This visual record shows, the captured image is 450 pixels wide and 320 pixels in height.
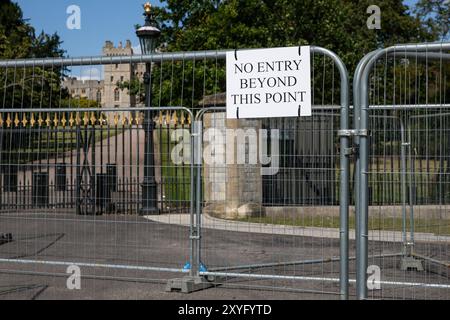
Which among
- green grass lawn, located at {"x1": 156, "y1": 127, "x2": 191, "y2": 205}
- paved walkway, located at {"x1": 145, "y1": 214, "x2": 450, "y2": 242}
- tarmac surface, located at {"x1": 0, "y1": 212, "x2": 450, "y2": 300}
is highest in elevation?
green grass lawn, located at {"x1": 156, "y1": 127, "x2": 191, "y2": 205}

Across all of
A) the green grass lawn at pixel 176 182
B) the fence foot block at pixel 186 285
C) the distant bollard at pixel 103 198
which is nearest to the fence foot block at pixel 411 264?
the fence foot block at pixel 186 285

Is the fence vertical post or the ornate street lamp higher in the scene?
the ornate street lamp

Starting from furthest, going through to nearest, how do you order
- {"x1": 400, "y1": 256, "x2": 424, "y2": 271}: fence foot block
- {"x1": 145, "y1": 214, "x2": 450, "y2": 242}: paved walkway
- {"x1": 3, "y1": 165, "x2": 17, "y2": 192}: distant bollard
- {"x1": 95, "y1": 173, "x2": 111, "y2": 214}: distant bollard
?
{"x1": 95, "y1": 173, "x2": 111, "y2": 214}: distant bollard → {"x1": 3, "y1": 165, "x2": 17, "y2": 192}: distant bollard → {"x1": 400, "y1": 256, "x2": 424, "y2": 271}: fence foot block → {"x1": 145, "y1": 214, "x2": 450, "y2": 242}: paved walkway

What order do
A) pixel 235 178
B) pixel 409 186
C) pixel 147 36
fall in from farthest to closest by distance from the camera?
pixel 147 36 < pixel 235 178 < pixel 409 186

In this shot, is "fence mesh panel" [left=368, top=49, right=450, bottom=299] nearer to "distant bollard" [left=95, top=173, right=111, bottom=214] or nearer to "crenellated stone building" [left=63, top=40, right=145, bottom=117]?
"crenellated stone building" [left=63, top=40, right=145, bottom=117]

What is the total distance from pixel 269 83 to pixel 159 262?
3995mm

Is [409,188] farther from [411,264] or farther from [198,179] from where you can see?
[198,179]

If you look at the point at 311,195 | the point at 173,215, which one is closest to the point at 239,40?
the point at 173,215

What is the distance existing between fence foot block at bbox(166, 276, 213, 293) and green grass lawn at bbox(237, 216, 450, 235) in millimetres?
1347

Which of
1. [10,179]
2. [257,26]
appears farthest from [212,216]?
[257,26]

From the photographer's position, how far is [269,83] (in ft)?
20.2

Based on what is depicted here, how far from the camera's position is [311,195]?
25.3ft

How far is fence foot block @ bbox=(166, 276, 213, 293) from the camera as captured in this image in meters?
7.01

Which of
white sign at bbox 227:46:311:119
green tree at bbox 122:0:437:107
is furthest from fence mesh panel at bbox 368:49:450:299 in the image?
green tree at bbox 122:0:437:107
